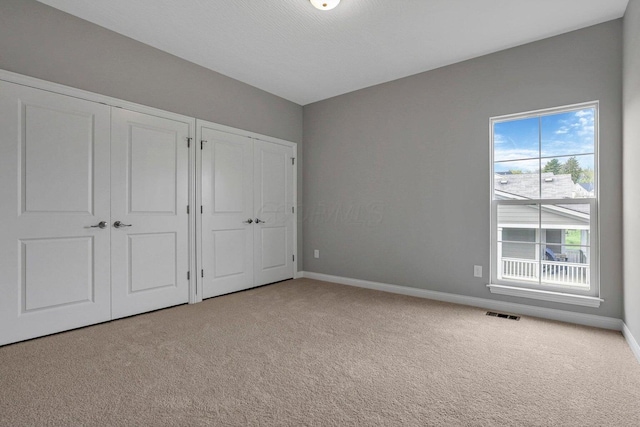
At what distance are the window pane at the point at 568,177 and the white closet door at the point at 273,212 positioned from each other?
316 cm

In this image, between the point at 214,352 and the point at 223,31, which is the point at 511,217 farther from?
the point at 223,31

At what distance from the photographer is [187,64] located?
356 centimetres

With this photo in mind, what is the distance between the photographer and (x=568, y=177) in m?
3.02

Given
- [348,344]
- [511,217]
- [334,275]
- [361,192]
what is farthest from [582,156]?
[334,275]

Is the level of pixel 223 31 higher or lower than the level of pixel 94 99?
higher

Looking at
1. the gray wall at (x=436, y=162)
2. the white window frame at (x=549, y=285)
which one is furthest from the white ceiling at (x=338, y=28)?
the white window frame at (x=549, y=285)

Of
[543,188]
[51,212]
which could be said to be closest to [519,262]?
[543,188]

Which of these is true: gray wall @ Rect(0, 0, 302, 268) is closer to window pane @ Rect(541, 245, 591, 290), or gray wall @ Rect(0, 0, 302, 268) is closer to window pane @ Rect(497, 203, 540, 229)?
window pane @ Rect(497, 203, 540, 229)

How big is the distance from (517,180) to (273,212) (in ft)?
9.86

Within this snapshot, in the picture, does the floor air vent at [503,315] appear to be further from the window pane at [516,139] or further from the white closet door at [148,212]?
the white closet door at [148,212]

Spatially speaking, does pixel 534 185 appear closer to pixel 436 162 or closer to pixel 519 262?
pixel 519 262

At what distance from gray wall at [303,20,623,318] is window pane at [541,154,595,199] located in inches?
5.6

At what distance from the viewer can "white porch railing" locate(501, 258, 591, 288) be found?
2959mm

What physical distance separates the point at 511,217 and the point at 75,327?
4226 mm
